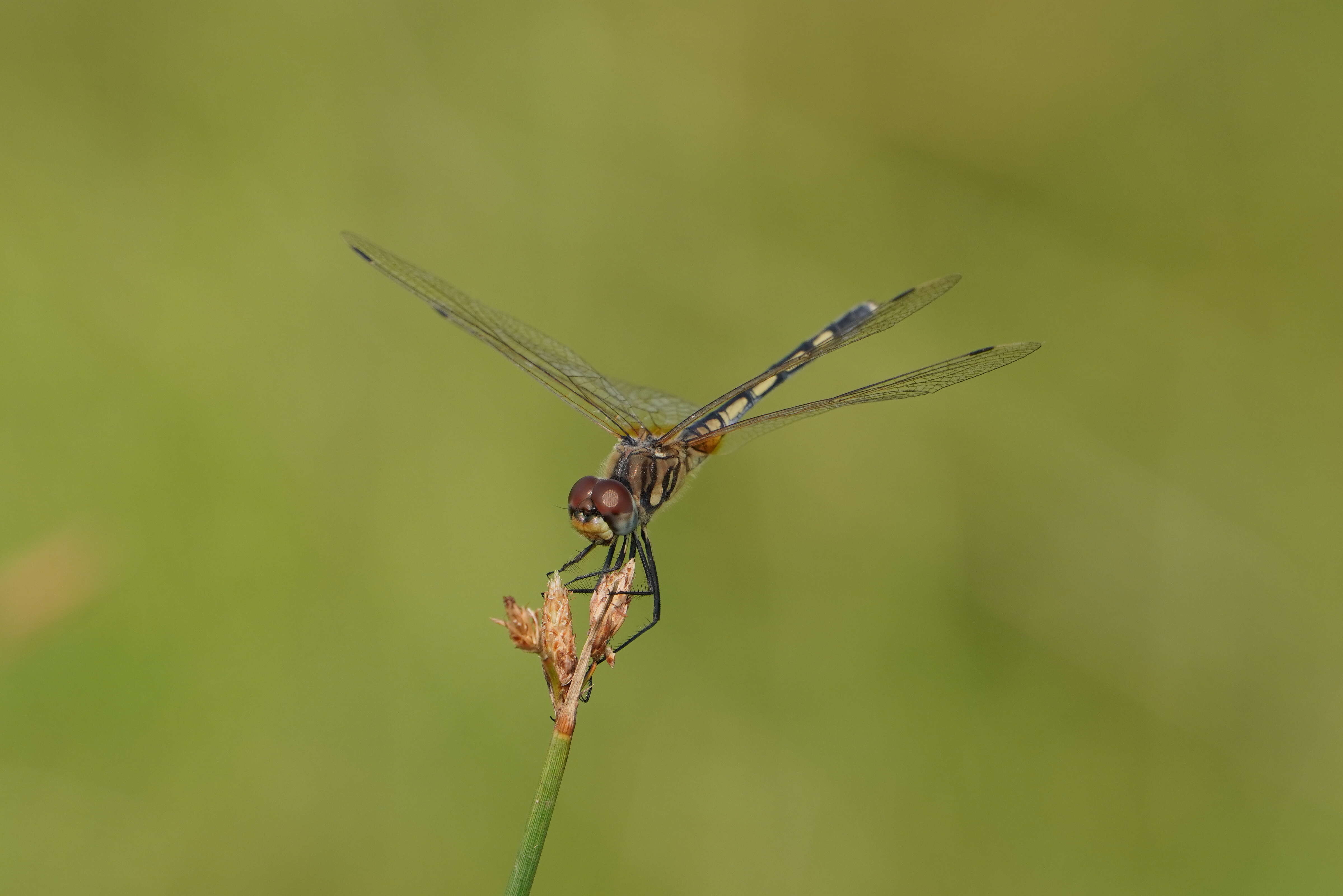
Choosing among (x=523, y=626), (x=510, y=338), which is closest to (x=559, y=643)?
(x=523, y=626)

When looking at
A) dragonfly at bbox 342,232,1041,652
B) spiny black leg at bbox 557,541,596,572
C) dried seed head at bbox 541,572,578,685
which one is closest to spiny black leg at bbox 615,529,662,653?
dragonfly at bbox 342,232,1041,652

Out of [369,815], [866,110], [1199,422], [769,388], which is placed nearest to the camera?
[369,815]

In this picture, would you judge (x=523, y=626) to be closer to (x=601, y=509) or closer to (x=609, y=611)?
(x=609, y=611)

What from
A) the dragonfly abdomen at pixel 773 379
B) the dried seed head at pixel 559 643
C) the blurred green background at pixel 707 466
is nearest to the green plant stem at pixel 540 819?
the dried seed head at pixel 559 643

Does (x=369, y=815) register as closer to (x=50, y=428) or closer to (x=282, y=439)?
(x=282, y=439)

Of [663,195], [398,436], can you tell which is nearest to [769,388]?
[663,195]

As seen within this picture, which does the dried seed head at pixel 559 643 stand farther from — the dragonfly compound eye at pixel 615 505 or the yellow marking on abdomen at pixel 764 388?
the yellow marking on abdomen at pixel 764 388
